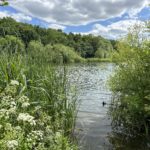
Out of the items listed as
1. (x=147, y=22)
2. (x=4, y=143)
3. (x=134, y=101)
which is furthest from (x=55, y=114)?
(x=147, y=22)

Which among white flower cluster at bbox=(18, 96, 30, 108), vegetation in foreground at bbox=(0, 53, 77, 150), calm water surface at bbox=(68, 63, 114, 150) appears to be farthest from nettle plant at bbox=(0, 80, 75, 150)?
calm water surface at bbox=(68, 63, 114, 150)

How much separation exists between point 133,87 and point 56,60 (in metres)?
2.97

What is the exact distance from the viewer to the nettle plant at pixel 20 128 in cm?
340

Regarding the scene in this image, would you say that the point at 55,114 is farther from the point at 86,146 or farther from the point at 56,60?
the point at 86,146

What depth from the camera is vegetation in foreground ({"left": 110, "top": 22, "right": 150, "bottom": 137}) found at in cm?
791

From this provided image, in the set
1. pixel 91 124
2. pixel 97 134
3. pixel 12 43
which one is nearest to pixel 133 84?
pixel 97 134

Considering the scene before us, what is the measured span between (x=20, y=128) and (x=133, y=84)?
17.2ft

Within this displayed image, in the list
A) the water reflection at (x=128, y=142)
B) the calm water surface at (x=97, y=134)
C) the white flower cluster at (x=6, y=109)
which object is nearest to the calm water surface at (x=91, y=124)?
the calm water surface at (x=97, y=134)

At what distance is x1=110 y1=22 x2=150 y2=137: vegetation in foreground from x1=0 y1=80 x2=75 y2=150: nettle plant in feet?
11.3

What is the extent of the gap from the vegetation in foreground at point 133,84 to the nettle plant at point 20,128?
3.44m

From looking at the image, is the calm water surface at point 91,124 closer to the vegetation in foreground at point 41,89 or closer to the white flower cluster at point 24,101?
the vegetation in foreground at point 41,89

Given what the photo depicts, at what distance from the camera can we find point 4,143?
3.30 metres

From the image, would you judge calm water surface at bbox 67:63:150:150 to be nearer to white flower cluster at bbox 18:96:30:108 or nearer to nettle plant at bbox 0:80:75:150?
nettle plant at bbox 0:80:75:150

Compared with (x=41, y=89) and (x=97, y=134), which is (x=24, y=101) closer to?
(x=41, y=89)
